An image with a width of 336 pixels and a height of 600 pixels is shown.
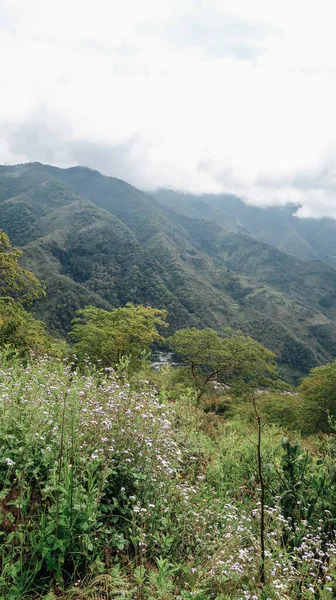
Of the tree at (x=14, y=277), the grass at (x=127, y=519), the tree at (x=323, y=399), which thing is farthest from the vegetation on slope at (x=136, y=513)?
the tree at (x=323, y=399)

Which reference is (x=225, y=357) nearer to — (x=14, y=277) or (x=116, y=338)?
(x=116, y=338)

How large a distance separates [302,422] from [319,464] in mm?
17826

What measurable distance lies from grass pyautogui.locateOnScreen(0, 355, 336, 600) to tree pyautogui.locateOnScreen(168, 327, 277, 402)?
2043 cm

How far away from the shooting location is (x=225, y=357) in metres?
25.1

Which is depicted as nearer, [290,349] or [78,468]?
[78,468]

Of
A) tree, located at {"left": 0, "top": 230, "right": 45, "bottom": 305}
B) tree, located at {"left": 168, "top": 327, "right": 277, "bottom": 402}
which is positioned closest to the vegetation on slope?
tree, located at {"left": 0, "top": 230, "right": 45, "bottom": 305}

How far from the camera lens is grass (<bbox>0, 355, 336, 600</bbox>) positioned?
2.65 m

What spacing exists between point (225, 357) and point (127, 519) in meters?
22.6

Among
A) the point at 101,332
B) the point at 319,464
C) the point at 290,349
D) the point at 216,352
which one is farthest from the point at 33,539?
the point at 290,349

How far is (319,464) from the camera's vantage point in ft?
14.5

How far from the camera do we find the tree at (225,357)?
2497cm

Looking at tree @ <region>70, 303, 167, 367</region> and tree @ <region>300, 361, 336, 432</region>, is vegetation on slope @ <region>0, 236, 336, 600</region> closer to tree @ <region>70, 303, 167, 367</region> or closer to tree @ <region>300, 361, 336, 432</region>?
tree @ <region>70, 303, 167, 367</region>

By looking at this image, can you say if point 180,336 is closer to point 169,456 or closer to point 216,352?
point 216,352

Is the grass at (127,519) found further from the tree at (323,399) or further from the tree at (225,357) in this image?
the tree at (225,357)
